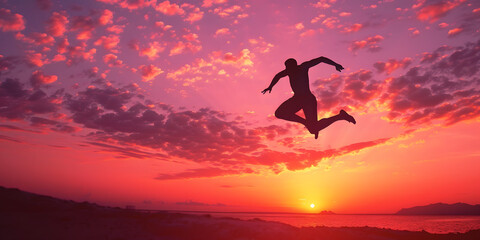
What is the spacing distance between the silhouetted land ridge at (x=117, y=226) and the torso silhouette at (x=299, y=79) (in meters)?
13.6

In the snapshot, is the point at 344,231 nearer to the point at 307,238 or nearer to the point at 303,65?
the point at 307,238

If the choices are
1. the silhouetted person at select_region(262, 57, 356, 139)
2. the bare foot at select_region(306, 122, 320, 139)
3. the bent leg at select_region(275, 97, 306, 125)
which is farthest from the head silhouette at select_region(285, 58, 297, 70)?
the bare foot at select_region(306, 122, 320, 139)

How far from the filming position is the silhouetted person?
7.36 meters

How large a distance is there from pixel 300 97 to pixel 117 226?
15.6 m

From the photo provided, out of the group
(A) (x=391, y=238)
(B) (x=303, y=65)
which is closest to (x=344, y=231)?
(A) (x=391, y=238)

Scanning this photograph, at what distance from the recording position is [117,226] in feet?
58.1

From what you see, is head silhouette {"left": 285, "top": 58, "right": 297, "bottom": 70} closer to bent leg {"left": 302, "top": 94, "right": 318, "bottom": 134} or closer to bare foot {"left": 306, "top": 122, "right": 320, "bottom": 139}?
bent leg {"left": 302, "top": 94, "right": 318, "bottom": 134}

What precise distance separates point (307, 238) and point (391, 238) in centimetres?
584

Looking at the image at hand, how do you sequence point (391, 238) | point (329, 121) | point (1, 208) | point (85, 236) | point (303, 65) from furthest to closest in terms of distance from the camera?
1. point (391, 238)
2. point (1, 208)
3. point (85, 236)
4. point (329, 121)
5. point (303, 65)

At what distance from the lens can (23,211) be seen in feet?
55.5

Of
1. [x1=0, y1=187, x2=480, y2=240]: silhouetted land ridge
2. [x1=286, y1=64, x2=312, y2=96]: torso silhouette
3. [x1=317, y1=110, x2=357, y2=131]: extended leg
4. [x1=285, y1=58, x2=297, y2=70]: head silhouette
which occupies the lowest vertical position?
[x1=0, y1=187, x2=480, y2=240]: silhouetted land ridge

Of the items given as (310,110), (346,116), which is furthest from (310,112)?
(346,116)

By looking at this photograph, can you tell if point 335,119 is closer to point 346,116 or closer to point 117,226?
point 346,116

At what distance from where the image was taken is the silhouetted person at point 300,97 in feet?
24.2
